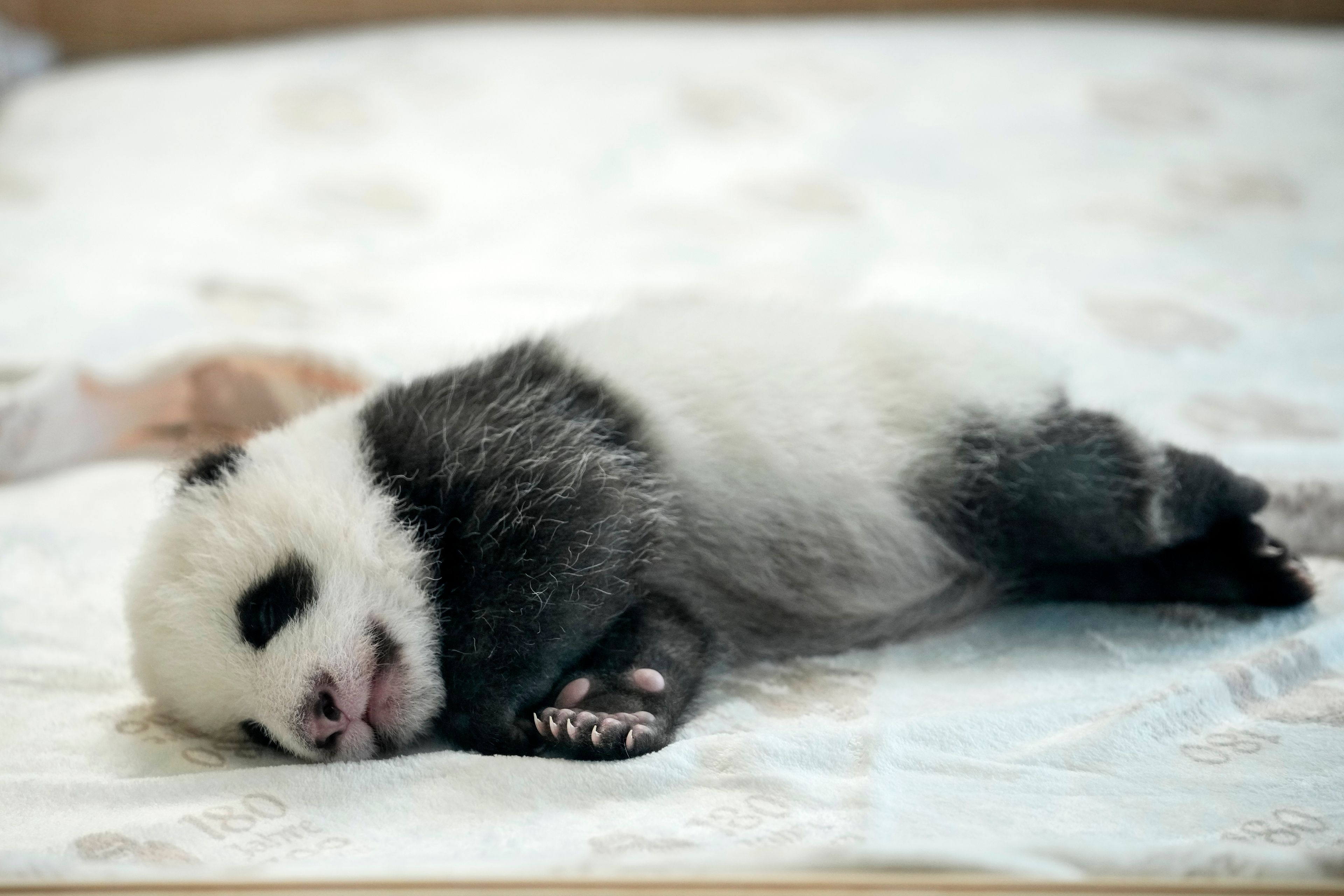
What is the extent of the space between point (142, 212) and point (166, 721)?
72.0 inches

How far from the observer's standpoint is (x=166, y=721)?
149 centimetres

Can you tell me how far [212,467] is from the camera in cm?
154

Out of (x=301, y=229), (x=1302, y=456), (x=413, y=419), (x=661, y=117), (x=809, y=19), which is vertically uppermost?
(x=809, y=19)

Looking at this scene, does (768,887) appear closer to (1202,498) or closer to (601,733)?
(601,733)

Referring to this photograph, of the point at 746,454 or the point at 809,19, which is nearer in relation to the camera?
the point at 746,454

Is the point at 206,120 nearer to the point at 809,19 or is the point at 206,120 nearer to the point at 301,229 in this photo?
the point at 301,229

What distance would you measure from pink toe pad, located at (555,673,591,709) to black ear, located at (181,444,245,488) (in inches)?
18.3

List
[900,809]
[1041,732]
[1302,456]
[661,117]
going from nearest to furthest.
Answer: [900,809] → [1041,732] → [1302,456] → [661,117]

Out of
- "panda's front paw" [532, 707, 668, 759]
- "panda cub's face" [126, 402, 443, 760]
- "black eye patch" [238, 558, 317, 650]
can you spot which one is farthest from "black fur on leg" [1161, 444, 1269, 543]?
"black eye patch" [238, 558, 317, 650]

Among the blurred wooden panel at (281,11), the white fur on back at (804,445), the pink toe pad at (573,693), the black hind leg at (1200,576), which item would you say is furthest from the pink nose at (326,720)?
the blurred wooden panel at (281,11)

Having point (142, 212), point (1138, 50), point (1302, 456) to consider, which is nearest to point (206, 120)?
point (142, 212)

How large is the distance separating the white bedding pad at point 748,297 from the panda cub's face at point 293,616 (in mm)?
62

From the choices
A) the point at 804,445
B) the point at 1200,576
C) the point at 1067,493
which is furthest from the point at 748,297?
the point at 1200,576

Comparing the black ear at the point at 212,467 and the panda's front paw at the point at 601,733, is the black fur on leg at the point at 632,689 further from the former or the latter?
the black ear at the point at 212,467
